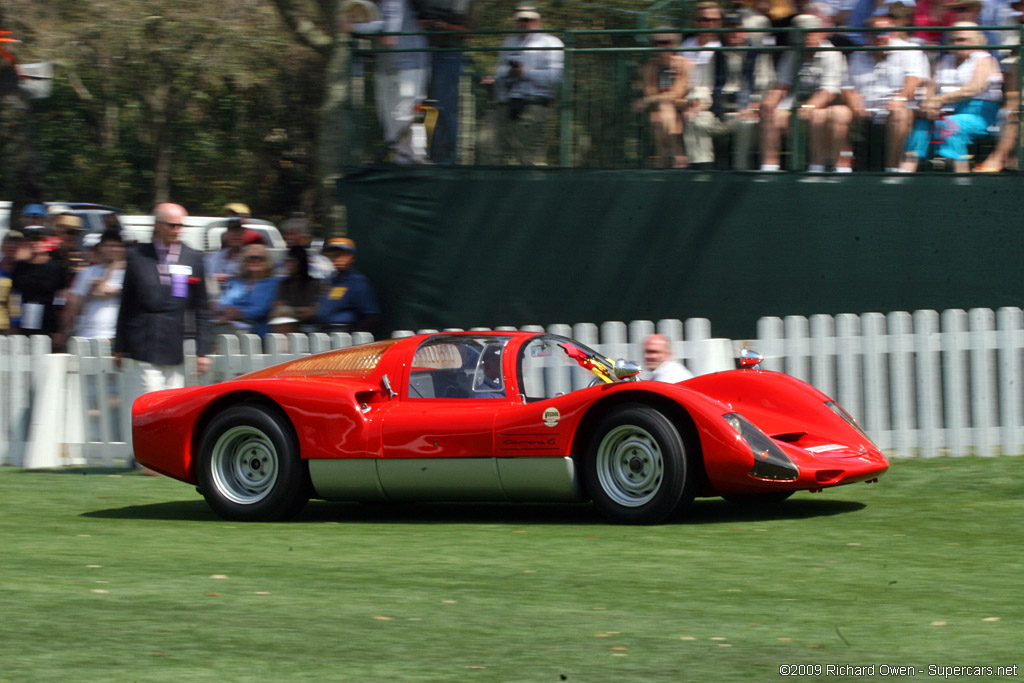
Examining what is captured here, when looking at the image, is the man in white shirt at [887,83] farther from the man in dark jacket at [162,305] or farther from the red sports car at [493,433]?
the man in dark jacket at [162,305]

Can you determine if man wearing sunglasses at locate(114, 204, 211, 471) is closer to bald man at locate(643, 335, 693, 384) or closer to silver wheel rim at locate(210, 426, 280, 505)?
silver wheel rim at locate(210, 426, 280, 505)

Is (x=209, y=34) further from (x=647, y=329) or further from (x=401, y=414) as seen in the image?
(x=401, y=414)

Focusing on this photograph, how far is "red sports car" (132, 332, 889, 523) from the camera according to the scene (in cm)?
705

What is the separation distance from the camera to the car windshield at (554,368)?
7550 millimetres

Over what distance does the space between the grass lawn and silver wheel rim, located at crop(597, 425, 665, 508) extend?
0.63ft

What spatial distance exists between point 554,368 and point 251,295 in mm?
4042

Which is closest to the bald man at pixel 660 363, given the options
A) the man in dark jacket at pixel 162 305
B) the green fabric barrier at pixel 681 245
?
the green fabric barrier at pixel 681 245

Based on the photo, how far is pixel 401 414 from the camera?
7.57m

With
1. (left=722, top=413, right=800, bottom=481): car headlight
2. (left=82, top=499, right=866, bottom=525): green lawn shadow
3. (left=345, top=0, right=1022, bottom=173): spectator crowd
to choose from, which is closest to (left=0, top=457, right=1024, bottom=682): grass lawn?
(left=82, top=499, right=866, bottom=525): green lawn shadow

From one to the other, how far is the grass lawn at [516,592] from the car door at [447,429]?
25 centimetres

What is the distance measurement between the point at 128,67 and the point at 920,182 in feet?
74.2

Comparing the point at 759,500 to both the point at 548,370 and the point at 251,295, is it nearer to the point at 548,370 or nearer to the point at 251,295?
the point at 548,370

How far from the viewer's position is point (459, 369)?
7.72 meters

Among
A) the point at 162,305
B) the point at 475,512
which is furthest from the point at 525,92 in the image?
the point at 475,512
